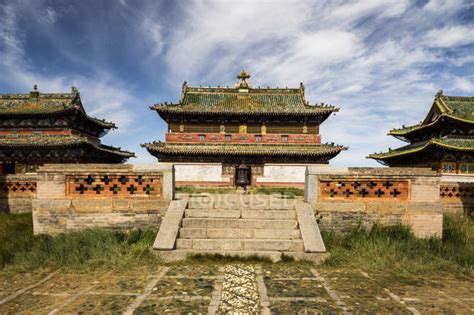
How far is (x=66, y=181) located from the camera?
6895 mm

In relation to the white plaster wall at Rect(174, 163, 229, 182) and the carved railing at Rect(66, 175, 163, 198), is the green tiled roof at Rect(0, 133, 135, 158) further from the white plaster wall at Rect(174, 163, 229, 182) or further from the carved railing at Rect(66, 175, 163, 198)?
the carved railing at Rect(66, 175, 163, 198)

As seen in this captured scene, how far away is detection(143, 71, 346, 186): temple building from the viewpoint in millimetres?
18922

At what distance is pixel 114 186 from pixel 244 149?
12.8 metres

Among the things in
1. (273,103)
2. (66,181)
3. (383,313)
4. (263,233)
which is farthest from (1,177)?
(273,103)

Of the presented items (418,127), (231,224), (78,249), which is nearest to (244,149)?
(418,127)

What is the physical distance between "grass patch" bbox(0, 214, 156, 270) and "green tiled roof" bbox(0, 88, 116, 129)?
13006mm

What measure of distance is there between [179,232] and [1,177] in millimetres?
10356

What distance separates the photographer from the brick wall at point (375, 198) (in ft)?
22.0

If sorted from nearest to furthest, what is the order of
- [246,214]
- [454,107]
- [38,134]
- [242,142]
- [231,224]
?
[231,224] → [246,214] → [454,107] → [38,134] → [242,142]

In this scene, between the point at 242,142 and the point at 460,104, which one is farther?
the point at 242,142

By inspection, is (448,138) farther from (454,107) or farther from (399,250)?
(399,250)

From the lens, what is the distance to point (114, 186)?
699 cm

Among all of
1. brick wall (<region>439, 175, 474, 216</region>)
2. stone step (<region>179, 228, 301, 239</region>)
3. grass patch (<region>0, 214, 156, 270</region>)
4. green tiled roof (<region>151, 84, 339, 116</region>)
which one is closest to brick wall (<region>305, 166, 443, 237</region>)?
stone step (<region>179, 228, 301, 239</region>)

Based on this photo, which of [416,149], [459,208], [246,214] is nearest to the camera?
[246,214]
